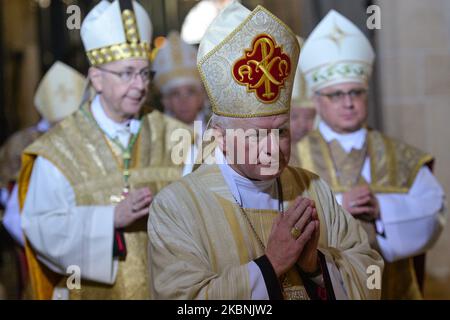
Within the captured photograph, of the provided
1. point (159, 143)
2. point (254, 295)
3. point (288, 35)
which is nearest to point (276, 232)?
point (254, 295)

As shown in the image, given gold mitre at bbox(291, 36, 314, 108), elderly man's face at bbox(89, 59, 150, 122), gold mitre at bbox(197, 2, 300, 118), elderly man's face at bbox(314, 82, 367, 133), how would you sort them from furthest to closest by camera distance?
gold mitre at bbox(291, 36, 314, 108) → elderly man's face at bbox(314, 82, 367, 133) → elderly man's face at bbox(89, 59, 150, 122) → gold mitre at bbox(197, 2, 300, 118)

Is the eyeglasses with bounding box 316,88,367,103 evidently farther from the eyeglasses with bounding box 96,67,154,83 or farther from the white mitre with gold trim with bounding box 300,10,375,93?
the eyeglasses with bounding box 96,67,154,83

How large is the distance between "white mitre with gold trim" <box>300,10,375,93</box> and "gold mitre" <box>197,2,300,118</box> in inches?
74.0

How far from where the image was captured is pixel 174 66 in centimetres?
786

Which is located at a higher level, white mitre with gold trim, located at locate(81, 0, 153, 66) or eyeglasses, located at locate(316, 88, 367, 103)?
white mitre with gold trim, located at locate(81, 0, 153, 66)

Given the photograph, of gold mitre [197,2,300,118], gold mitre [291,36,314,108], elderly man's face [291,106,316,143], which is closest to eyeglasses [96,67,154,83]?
gold mitre [291,36,314,108]

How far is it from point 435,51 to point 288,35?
16.8ft

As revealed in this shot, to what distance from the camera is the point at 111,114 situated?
5477 mm

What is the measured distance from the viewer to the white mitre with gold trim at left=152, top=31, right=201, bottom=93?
7.76m

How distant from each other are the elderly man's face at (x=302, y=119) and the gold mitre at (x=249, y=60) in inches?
111

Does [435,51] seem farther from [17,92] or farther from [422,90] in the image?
[17,92]

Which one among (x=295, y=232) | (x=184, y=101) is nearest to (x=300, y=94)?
(x=184, y=101)

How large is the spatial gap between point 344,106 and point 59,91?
9.48 feet

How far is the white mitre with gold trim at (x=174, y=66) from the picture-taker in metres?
7.76
